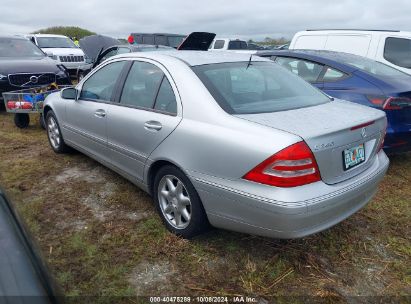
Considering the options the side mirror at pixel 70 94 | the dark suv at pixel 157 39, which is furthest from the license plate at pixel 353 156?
the dark suv at pixel 157 39

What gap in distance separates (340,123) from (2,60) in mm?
7503

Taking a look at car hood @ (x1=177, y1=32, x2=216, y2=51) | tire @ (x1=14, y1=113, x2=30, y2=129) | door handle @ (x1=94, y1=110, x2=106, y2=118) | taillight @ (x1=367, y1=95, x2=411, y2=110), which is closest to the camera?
door handle @ (x1=94, y1=110, x2=106, y2=118)

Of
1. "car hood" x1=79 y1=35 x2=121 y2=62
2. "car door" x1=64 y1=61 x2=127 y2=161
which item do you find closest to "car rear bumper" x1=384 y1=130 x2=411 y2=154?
"car door" x1=64 y1=61 x2=127 y2=161

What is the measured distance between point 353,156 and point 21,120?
19.5 feet

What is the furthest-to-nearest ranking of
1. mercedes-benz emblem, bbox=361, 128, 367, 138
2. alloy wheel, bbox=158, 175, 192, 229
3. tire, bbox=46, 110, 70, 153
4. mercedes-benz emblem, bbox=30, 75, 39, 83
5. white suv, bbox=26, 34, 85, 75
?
white suv, bbox=26, 34, 85, 75 → mercedes-benz emblem, bbox=30, 75, 39, 83 → tire, bbox=46, 110, 70, 153 → alloy wheel, bbox=158, 175, 192, 229 → mercedes-benz emblem, bbox=361, 128, 367, 138

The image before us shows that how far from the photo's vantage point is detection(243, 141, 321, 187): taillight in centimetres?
223

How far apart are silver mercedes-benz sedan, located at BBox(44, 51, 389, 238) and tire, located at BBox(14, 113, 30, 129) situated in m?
Answer: 3.51

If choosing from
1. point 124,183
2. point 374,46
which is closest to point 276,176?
point 124,183

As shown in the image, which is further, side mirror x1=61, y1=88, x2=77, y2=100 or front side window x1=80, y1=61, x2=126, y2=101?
side mirror x1=61, y1=88, x2=77, y2=100

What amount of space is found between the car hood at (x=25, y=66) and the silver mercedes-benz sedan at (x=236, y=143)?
4.50 metres

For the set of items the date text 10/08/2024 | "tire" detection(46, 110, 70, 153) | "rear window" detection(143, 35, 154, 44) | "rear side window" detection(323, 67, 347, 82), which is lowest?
the date text 10/08/2024

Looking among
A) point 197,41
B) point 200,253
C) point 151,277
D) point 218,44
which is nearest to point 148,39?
point 218,44

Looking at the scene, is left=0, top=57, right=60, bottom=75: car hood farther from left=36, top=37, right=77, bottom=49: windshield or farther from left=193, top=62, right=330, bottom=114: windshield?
left=36, top=37, right=77, bottom=49: windshield

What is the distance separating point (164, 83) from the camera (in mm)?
3096
